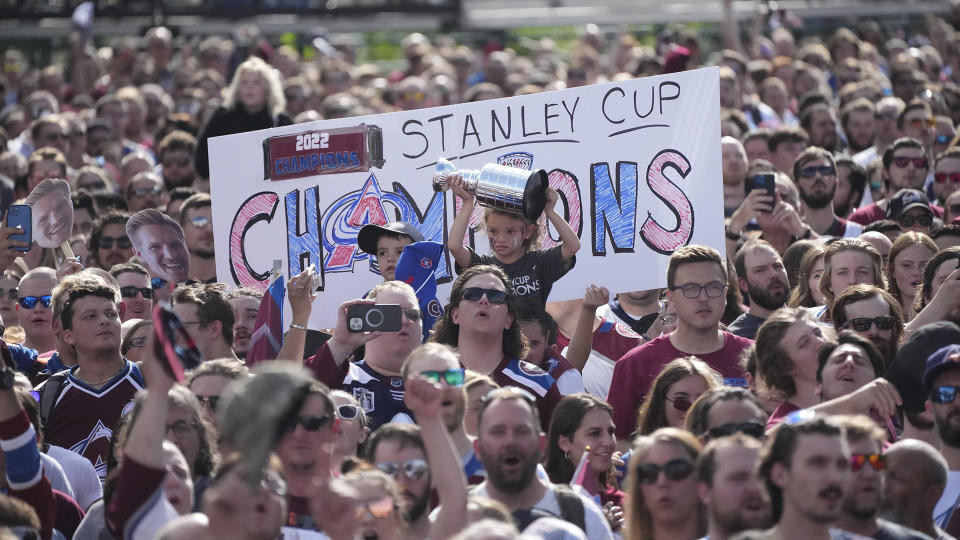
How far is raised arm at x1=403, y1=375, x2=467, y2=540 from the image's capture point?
4.99 m

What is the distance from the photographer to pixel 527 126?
28.5ft

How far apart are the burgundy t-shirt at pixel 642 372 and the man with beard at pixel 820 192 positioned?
258cm

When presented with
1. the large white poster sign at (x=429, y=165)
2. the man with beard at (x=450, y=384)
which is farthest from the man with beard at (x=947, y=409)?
the large white poster sign at (x=429, y=165)

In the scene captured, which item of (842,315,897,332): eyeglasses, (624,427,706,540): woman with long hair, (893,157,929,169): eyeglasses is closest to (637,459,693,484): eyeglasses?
(624,427,706,540): woman with long hair

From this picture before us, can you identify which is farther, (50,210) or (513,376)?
(50,210)

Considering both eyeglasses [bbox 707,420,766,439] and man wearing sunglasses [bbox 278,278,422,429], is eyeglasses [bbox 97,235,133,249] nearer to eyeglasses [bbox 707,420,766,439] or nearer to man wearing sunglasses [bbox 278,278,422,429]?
man wearing sunglasses [bbox 278,278,422,429]

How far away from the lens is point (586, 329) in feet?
24.7

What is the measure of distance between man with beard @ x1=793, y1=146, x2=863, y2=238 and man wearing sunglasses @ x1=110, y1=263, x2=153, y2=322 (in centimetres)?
392

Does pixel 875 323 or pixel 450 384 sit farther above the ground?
pixel 875 323

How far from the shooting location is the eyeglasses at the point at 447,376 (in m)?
5.09

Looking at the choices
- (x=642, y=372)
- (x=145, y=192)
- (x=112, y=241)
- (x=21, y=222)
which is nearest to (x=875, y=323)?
(x=642, y=372)

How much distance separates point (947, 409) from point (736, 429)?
763 millimetres

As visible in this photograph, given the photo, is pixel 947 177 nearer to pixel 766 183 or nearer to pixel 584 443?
pixel 766 183

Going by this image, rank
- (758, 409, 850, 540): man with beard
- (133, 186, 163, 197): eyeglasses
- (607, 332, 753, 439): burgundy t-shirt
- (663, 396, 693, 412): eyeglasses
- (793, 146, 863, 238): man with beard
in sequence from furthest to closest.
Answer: (133, 186, 163, 197): eyeglasses
(793, 146, 863, 238): man with beard
(607, 332, 753, 439): burgundy t-shirt
(663, 396, 693, 412): eyeglasses
(758, 409, 850, 540): man with beard
